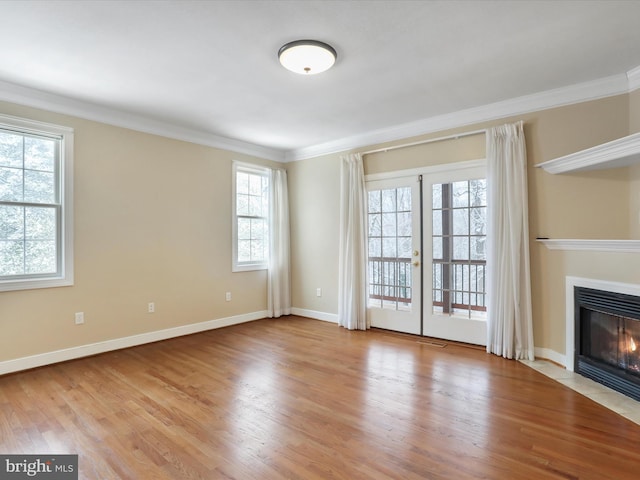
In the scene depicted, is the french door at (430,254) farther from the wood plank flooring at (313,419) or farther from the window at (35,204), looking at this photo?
the window at (35,204)

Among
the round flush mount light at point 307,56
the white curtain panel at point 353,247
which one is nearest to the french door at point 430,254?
the white curtain panel at point 353,247

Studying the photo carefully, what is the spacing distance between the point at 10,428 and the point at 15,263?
1.75 metres

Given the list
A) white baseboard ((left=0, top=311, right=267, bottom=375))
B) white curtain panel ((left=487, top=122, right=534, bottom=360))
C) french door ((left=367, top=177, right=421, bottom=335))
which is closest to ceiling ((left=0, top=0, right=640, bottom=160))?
white curtain panel ((left=487, top=122, right=534, bottom=360))

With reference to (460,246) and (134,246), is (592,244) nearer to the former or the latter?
(460,246)

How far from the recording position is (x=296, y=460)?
199cm

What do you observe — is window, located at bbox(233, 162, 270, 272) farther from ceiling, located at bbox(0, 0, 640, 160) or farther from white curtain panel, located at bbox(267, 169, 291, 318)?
ceiling, located at bbox(0, 0, 640, 160)

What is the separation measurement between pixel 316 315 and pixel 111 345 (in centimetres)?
286

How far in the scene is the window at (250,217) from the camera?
5395 mm

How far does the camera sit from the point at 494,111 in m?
3.89

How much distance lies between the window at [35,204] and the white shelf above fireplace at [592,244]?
4992 millimetres

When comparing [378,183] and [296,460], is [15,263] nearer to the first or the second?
[296,460]

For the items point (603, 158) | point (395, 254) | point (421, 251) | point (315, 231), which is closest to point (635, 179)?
point (603, 158)

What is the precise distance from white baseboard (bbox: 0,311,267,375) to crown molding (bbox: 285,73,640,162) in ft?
9.99

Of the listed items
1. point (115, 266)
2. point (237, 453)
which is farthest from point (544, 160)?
point (115, 266)
